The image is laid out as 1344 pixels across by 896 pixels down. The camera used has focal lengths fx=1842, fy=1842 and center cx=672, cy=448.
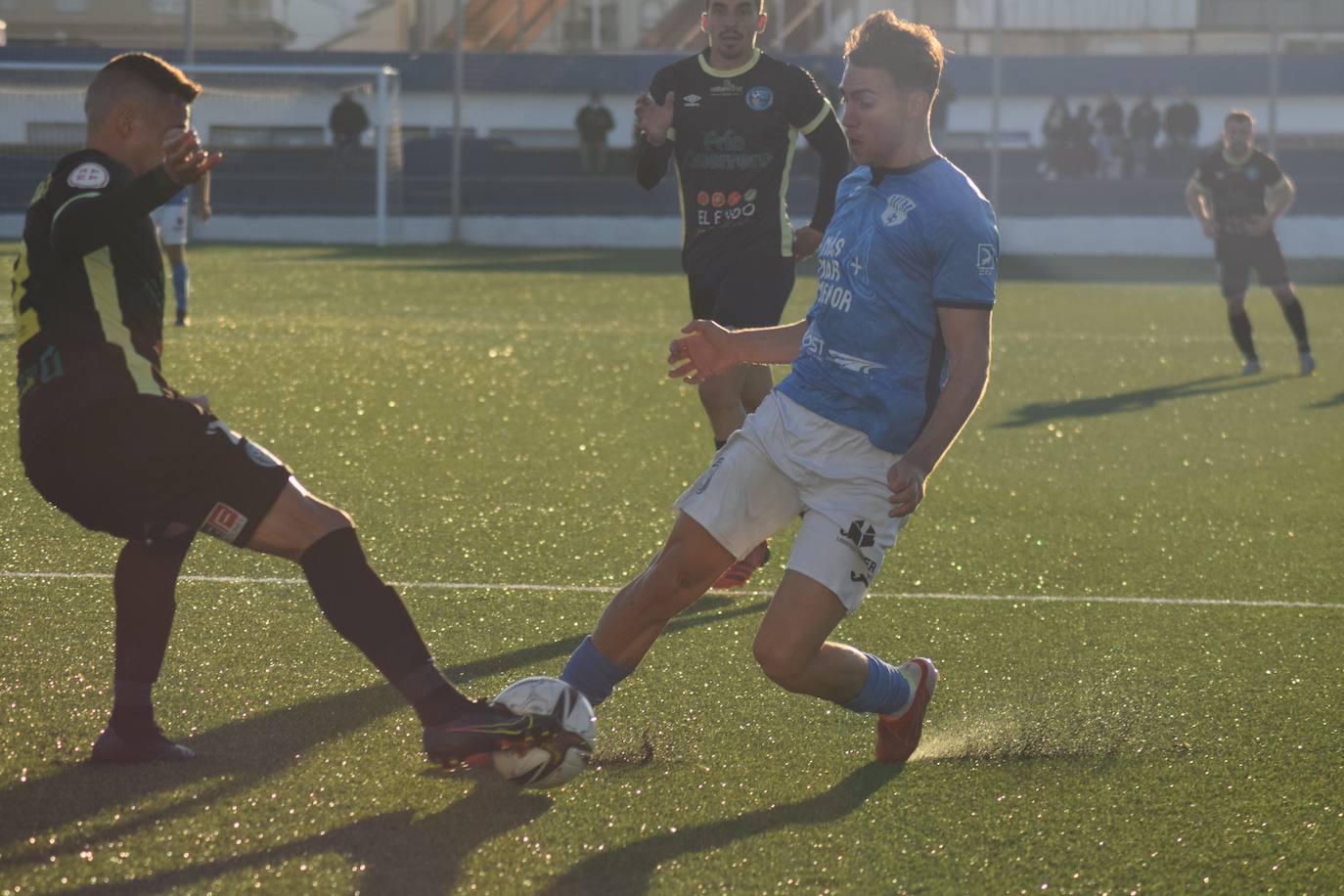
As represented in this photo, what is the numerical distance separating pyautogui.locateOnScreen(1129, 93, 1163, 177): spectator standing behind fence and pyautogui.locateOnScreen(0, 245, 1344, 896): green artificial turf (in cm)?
2596

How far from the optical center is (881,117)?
4.28m

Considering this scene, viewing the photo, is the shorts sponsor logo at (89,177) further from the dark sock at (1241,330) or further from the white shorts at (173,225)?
the white shorts at (173,225)

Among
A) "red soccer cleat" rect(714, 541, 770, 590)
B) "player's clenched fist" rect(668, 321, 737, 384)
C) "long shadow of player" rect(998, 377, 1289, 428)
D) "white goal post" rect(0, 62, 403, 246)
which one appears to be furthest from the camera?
"white goal post" rect(0, 62, 403, 246)

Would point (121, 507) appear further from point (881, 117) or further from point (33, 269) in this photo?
point (881, 117)

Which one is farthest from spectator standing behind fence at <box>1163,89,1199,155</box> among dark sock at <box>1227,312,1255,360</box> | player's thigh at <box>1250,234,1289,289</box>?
dark sock at <box>1227,312,1255,360</box>

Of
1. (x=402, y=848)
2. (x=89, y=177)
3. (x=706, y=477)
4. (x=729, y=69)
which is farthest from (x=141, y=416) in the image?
(x=729, y=69)

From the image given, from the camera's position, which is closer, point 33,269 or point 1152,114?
point 33,269

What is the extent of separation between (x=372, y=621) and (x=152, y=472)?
59cm

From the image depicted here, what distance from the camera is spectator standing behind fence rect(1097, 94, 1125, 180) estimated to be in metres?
36.8

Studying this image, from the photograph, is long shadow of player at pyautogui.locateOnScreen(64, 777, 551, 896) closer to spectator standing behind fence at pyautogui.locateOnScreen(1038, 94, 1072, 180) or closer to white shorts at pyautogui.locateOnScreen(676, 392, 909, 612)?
white shorts at pyautogui.locateOnScreen(676, 392, 909, 612)

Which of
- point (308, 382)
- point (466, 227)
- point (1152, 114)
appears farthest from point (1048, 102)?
point (308, 382)

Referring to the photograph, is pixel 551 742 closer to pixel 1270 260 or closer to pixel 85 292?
pixel 85 292

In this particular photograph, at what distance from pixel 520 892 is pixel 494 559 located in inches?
138

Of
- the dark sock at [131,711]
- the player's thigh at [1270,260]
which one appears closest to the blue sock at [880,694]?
the dark sock at [131,711]
